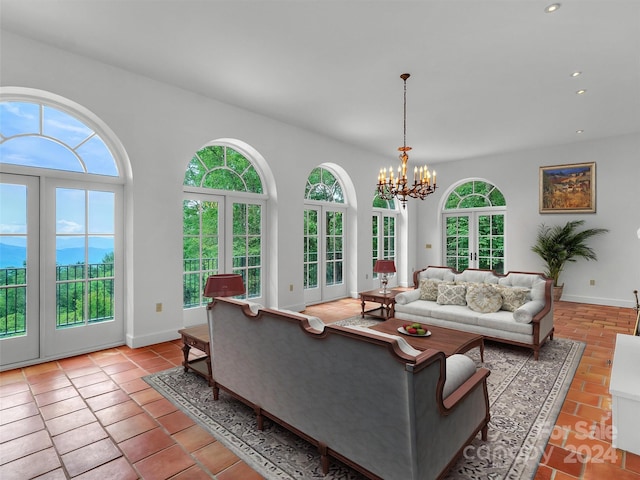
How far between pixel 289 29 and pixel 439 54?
5.07 feet

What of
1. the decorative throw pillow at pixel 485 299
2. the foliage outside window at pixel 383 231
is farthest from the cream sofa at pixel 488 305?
the foliage outside window at pixel 383 231

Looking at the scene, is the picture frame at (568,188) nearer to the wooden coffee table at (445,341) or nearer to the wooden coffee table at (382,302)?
the wooden coffee table at (382,302)

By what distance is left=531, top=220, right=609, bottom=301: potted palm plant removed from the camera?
636 cm

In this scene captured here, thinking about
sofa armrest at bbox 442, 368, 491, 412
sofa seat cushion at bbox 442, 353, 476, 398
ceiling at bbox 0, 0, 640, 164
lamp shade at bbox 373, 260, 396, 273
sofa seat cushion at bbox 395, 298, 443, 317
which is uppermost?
ceiling at bbox 0, 0, 640, 164

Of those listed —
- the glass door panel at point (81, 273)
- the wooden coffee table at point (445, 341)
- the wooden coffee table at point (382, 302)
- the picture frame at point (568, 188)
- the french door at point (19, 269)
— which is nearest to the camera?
the wooden coffee table at point (445, 341)

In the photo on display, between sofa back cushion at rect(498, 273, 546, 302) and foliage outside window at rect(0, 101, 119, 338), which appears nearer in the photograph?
foliage outside window at rect(0, 101, 119, 338)

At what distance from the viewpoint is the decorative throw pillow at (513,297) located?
402 centimetres

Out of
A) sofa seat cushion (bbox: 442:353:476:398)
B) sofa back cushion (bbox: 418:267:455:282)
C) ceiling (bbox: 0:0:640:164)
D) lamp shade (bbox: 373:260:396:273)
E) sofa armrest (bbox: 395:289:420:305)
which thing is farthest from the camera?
lamp shade (bbox: 373:260:396:273)

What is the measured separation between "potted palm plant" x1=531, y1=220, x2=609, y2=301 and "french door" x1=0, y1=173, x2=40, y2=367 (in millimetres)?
8154

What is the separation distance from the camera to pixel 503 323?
376cm

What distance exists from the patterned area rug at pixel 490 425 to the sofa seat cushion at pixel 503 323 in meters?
0.31

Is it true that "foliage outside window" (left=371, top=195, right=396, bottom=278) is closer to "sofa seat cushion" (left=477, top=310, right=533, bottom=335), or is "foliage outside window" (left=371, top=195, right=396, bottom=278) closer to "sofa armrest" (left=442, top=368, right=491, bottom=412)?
"sofa seat cushion" (left=477, top=310, right=533, bottom=335)

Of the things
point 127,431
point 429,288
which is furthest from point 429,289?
point 127,431

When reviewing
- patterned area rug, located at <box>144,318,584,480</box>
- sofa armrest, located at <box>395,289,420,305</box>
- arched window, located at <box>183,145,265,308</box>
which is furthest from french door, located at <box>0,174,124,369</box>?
sofa armrest, located at <box>395,289,420,305</box>
